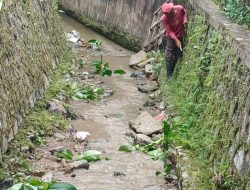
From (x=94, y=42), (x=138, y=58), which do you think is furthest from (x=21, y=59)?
(x=94, y=42)

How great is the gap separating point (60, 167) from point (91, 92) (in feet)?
13.3

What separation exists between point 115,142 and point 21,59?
2.20 metres

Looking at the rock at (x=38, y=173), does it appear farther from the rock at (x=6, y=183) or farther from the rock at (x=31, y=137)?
the rock at (x=31, y=137)

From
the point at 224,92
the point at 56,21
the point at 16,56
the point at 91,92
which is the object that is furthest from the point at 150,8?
the point at 224,92

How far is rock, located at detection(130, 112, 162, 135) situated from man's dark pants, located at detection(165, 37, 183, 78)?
70.0 inches

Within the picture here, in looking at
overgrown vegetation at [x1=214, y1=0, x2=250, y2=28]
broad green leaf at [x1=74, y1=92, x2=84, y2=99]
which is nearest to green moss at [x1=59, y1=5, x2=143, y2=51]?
broad green leaf at [x1=74, y1=92, x2=84, y2=99]

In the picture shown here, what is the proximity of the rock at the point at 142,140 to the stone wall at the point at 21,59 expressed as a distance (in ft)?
6.41

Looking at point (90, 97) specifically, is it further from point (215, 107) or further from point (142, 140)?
point (215, 107)

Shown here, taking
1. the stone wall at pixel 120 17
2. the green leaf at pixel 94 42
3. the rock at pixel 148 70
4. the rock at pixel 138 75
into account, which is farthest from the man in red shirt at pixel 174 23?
the green leaf at pixel 94 42

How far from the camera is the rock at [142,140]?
7664 mm

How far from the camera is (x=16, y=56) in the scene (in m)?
7.50

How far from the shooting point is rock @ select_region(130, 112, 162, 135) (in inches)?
322

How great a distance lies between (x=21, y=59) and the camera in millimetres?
7766

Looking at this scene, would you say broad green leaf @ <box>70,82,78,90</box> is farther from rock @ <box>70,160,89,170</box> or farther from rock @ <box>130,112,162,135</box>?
rock @ <box>70,160,89,170</box>
